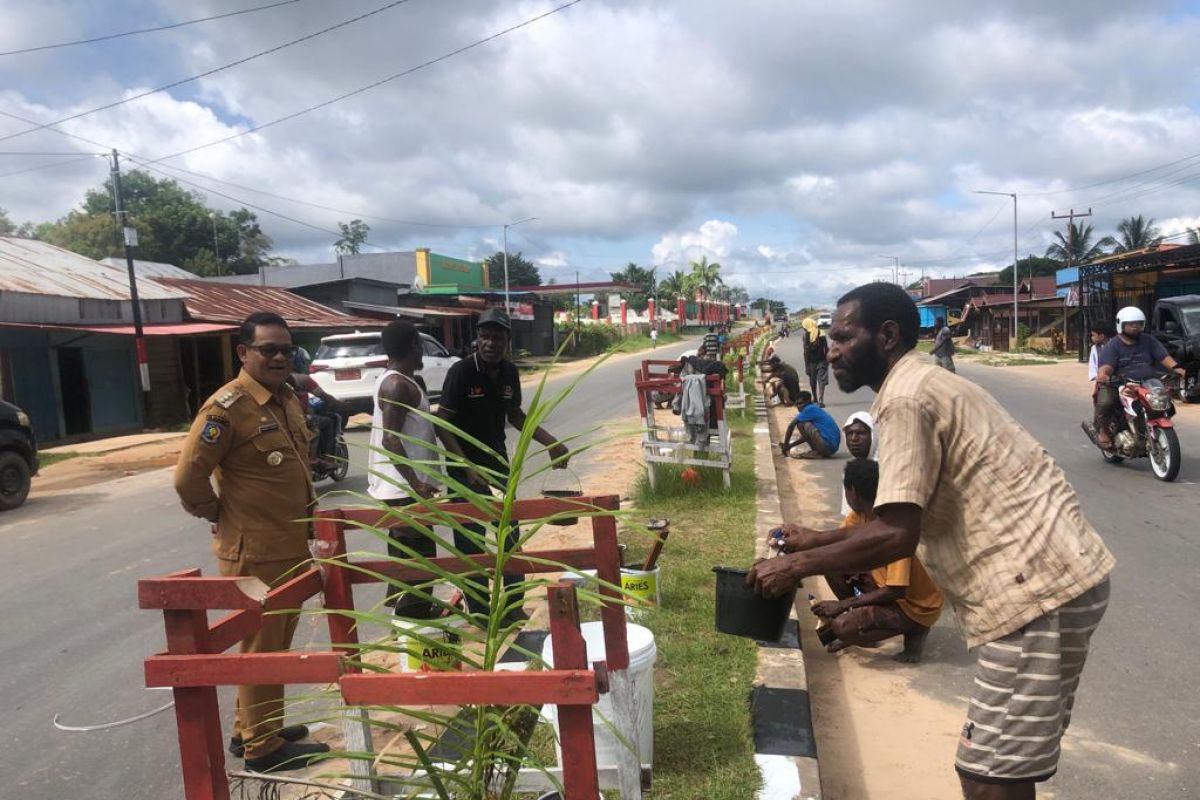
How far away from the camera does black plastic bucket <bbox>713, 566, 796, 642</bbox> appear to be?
2703 millimetres

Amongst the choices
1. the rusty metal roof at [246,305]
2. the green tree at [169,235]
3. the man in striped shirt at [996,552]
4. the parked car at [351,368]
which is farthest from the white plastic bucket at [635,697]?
the green tree at [169,235]

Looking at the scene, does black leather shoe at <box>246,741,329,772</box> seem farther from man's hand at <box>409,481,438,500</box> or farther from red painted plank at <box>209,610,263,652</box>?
red painted plank at <box>209,610,263,652</box>

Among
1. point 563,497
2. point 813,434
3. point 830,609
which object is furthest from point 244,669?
point 813,434

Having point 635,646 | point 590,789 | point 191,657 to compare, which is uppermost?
point 191,657

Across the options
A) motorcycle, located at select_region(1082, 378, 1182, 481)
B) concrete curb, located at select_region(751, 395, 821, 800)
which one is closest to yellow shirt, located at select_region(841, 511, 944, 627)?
concrete curb, located at select_region(751, 395, 821, 800)

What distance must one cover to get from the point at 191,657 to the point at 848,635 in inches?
132

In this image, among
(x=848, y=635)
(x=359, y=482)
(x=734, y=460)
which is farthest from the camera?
(x=359, y=482)

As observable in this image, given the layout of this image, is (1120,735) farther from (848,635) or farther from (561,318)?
(561,318)

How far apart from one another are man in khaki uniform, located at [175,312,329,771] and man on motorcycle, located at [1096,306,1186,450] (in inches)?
313

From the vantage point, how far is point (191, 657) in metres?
1.55

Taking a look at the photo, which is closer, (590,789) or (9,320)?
(590,789)

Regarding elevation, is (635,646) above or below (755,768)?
above

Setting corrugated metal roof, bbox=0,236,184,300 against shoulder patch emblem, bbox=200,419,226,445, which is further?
corrugated metal roof, bbox=0,236,184,300

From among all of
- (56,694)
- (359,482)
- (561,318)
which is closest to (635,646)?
(56,694)
